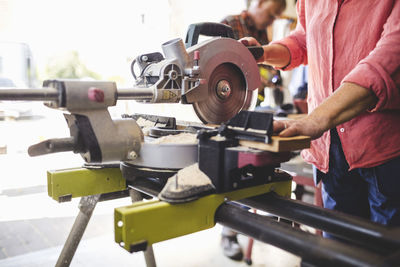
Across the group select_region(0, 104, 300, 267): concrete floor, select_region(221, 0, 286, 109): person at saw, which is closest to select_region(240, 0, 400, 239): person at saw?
select_region(0, 104, 300, 267): concrete floor

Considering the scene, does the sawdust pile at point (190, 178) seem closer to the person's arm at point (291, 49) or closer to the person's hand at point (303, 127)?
the person's hand at point (303, 127)

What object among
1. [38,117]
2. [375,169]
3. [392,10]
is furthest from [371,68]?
[38,117]

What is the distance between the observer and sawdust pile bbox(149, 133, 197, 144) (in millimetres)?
854

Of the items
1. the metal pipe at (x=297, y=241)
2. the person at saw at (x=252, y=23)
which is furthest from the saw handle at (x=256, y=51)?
the person at saw at (x=252, y=23)

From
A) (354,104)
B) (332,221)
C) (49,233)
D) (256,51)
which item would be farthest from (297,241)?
(49,233)

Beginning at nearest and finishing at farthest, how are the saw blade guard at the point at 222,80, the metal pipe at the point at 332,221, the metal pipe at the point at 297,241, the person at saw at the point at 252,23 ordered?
the metal pipe at the point at 297,241 → the metal pipe at the point at 332,221 → the saw blade guard at the point at 222,80 → the person at saw at the point at 252,23

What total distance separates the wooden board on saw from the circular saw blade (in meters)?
0.25

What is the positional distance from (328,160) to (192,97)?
1.60 ft

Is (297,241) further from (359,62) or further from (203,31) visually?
(203,31)

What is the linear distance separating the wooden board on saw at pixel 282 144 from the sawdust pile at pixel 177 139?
14 centimetres

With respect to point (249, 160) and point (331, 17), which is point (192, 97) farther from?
point (331, 17)

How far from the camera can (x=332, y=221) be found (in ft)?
2.43

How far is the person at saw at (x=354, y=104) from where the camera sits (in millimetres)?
813

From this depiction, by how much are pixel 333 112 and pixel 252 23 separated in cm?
217
